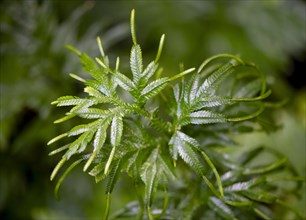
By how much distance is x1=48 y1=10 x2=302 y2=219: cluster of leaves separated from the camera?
0.55 meters

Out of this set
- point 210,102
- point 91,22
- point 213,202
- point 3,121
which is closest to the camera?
point 210,102

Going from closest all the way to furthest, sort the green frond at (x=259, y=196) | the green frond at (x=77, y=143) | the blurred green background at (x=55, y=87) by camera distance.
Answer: the green frond at (x=77, y=143)
the green frond at (x=259, y=196)
the blurred green background at (x=55, y=87)

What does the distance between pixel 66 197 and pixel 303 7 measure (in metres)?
0.85

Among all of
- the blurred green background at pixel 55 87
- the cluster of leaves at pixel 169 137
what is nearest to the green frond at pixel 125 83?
the cluster of leaves at pixel 169 137

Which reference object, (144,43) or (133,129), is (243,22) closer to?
(144,43)

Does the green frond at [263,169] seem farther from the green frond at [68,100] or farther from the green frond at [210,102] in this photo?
the green frond at [68,100]

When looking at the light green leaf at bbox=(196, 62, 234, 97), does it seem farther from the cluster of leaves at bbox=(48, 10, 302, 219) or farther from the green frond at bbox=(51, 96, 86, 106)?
the green frond at bbox=(51, 96, 86, 106)

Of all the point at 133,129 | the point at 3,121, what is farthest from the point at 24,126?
the point at 133,129

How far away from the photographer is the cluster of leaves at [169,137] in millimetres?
546

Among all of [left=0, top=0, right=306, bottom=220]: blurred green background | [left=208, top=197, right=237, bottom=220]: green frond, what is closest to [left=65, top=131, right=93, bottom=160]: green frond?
[left=208, top=197, right=237, bottom=220]: green frond

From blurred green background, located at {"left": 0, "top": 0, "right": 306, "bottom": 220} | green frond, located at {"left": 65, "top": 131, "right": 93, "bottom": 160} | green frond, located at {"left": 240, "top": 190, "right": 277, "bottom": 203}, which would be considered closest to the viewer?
green frond, located at {"left": 65, "top": 131, "right": 93, "bottom": 160}

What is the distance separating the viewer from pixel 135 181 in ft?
1.93

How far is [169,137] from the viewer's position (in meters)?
0.63

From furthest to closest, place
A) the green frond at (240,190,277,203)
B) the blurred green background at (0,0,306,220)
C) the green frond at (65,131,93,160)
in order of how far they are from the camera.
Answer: the blurred green background at (0,0,306,220) < the green frond at (240,190,277,203) < the green frond at (65,131,93,160)
